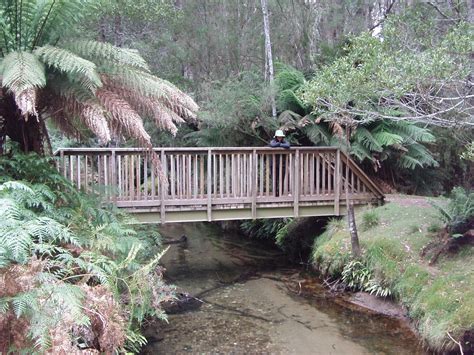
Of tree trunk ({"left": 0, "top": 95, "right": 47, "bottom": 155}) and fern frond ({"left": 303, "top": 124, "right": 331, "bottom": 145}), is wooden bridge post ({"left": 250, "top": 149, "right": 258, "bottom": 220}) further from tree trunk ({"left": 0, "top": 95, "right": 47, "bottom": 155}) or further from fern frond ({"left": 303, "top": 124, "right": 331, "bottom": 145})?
tree trunk ({"left": 0, "top": 95, "right": 47, "bottom": 155})

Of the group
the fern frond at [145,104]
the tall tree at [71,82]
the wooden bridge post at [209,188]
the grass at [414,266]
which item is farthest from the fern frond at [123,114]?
the grass at [414,266]

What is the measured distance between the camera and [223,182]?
8703 mm

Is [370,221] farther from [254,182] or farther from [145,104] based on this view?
[145,104]

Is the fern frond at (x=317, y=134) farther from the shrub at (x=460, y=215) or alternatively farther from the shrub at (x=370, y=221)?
the shrub at (x=460, y=215)

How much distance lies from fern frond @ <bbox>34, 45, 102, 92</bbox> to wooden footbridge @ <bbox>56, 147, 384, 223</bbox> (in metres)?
2.42

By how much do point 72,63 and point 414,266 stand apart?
5.13 meters

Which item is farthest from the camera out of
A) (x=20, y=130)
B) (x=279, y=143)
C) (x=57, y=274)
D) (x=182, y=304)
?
(x=279, y=143)

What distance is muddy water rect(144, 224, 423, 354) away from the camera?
18.7 feet

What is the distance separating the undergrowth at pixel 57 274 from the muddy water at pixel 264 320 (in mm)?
1020

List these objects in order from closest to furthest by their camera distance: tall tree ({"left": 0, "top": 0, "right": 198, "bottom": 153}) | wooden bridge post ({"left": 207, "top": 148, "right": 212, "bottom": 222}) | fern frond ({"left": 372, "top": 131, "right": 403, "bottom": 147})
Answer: tall tree ({"left": 0, "top": 0, "right": 198, "bottom": 153}) → wooden bridge post ({"left": 207, "top": 148, "right": 212, "bottom": 222}) → fern frond ({"left": 372, "top": 131, "right": 403, "bottom": 147})

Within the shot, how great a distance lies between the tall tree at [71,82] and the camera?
484 centimetres

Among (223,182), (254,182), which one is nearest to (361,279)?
(254,182)

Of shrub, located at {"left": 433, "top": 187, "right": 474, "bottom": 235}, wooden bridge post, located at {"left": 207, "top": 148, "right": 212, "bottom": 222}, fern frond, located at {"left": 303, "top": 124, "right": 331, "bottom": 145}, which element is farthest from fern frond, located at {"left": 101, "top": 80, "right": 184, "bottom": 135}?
fern frond, located at {"left": 303, "top": 124, "right": 331, "bottom": 145}

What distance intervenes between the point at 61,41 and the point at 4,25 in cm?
77
